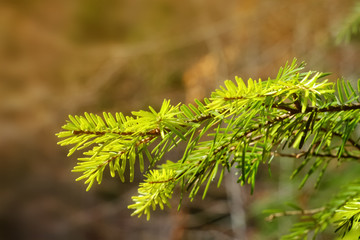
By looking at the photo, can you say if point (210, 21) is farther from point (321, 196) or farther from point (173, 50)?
point (321, 196)

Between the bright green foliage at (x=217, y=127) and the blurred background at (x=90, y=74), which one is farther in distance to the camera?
the blurred background at (x=90, y=74)

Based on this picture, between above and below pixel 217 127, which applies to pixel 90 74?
above

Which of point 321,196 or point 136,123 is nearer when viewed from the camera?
point 136,123

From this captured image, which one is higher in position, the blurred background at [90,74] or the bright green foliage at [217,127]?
the blurred background at [90,74]

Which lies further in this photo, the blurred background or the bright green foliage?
the blurred background

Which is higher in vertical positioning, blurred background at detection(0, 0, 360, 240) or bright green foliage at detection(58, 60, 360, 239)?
blurred background at detection(0, 0, 360, 240)

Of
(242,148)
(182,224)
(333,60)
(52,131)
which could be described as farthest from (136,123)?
(52,131)

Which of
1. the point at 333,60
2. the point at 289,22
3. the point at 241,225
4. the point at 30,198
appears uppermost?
the point at 289,22

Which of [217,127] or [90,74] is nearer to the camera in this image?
[217,127]
